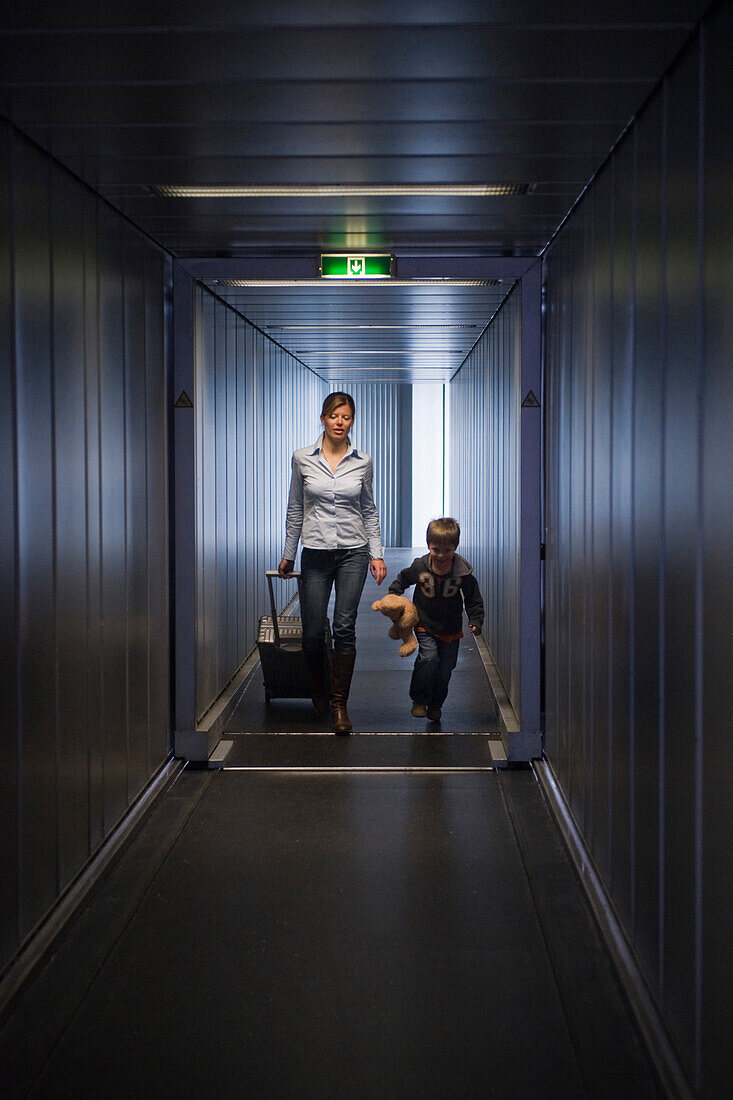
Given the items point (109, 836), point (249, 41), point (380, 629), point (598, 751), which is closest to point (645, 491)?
point (598, 751)

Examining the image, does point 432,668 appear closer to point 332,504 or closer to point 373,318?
point 332,504

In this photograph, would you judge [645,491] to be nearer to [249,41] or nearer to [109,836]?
[249,41]

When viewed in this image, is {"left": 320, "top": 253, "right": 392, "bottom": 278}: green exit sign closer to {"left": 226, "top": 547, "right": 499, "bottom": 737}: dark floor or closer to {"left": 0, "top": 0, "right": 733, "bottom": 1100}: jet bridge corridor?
{"left": 0, "top": 0, "right": 733, "bottom": 1100}: jet bridge corridor

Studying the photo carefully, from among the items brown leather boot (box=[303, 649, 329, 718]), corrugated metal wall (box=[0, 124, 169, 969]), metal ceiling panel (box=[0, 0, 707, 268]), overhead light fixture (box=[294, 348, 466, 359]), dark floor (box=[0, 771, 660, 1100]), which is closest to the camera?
metal ceiling panel (box=[0, 0, 707, 268])

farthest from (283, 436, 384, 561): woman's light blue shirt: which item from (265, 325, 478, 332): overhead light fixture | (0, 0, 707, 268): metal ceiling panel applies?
(265, 325, 478, 332): overhead light fixture

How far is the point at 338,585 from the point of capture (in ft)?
25.6

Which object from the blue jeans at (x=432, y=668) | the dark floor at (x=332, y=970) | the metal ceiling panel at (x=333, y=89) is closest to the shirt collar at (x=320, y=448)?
the blue jeans at (x=432, y=668)

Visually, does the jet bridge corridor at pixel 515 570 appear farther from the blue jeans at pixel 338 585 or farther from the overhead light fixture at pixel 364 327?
the overhead light fixture at pixel 364 327

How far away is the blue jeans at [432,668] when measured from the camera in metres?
7.86

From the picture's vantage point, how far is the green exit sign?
681 cm

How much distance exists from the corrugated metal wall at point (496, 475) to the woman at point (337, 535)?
1016mm

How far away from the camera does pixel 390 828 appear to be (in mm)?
5855

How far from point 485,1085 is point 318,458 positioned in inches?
197

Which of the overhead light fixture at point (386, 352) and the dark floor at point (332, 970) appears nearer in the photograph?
the dark floor at point (332, 970)
